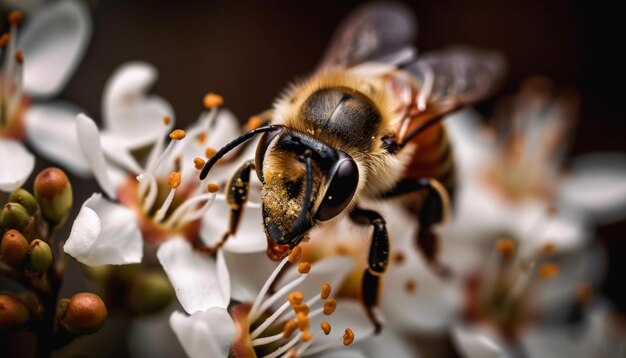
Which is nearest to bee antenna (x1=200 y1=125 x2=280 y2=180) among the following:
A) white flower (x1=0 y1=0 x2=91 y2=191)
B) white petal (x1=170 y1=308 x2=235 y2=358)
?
white petal (x1=170 y1=308 x2=235 y2=358)

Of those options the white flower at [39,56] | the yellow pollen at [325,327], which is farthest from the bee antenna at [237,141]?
the white flower at [39,56]

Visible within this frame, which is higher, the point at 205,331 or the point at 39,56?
the point at 39,56

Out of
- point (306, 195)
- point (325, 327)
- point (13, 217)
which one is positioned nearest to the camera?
point (306, 195)

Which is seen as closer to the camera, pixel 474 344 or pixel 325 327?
pixel 325 327

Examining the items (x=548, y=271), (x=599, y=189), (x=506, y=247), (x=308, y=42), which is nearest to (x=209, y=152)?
(x=506, y=247)

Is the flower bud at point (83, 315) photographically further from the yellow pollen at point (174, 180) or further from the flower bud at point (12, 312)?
the yellow pollen at point (174, 180)

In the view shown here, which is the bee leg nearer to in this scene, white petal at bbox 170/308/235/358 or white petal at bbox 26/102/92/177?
white petal at bbox 170/308/235/358

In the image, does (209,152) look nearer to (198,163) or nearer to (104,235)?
(198,163)

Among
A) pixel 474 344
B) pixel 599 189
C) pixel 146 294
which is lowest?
pixel 599 189

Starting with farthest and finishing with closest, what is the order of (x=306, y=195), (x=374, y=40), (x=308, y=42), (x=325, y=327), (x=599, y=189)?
(x=308, y=42) < (x=599, y=189) < (x=374, y=40) < (x=325, y=327) < (x=306, y=195)
